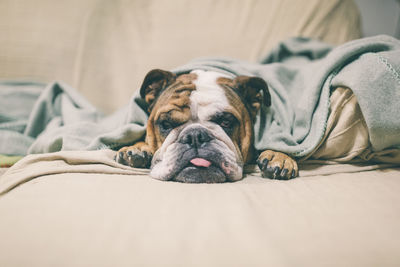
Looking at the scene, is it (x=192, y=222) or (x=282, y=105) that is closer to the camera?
(x=192, y=222)

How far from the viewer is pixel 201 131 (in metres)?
1.31

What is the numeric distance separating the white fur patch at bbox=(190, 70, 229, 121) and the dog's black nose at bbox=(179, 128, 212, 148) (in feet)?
0.42

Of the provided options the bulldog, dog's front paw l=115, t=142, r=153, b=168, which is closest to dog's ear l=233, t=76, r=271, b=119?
the bulldog

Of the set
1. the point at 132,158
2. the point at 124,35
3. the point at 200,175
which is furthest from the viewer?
the point at 124,35

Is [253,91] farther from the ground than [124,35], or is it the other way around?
[124,35]

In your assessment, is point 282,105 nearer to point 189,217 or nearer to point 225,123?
point 225,123

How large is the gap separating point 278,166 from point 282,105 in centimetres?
48

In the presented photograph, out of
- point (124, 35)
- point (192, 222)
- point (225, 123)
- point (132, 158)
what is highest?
point (124, 35)

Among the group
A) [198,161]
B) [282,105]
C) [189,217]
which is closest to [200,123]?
[198,161]

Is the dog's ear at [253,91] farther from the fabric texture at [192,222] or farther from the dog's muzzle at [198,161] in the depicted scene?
the fabric texture at [192,222]

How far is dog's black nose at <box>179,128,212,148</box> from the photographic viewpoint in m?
1.29

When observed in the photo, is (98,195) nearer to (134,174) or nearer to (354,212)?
(134,174)

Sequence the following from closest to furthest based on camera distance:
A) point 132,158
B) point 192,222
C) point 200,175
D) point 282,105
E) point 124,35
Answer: point 192,222 → point 200,175 → point 132,158 → point 282,105 → point 124,35

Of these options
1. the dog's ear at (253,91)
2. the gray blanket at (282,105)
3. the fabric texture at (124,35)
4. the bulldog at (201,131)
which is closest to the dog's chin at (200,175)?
the bulldog at (201,131)
